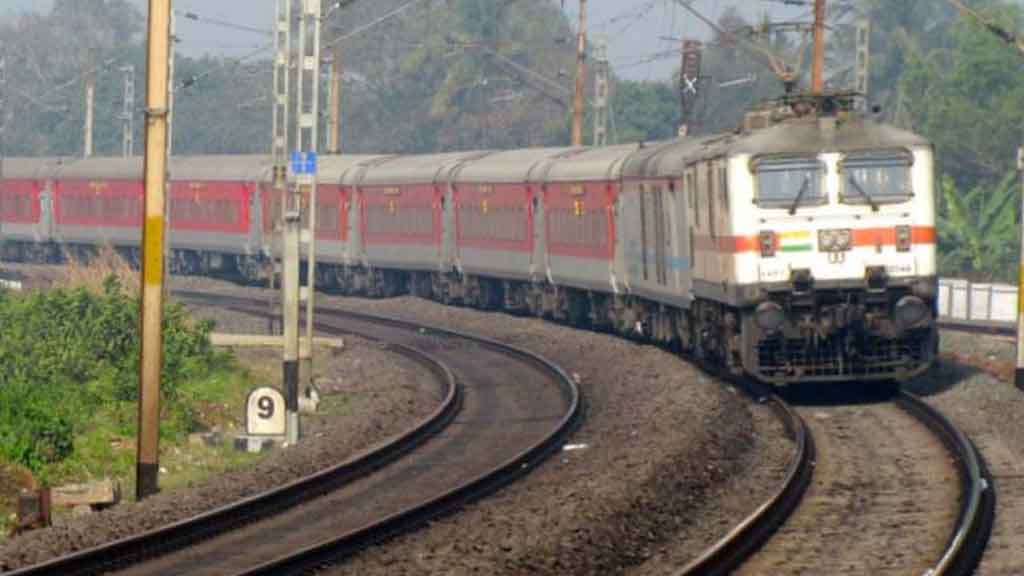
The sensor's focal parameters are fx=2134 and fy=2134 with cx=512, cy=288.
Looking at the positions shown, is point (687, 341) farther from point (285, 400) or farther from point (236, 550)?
point (236, 550)

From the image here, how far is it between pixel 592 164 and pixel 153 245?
19.4 metres

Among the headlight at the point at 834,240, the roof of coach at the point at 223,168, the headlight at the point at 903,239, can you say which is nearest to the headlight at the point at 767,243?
the headlight at the point at 834,240

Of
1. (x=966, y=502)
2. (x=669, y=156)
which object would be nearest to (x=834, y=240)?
(x=669, y=156)

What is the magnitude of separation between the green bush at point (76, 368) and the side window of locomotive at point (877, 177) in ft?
29.2

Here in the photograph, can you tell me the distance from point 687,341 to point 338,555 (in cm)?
1648

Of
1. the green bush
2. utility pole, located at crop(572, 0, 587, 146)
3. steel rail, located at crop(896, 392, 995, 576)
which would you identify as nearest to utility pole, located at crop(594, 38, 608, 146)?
utility pole, located at crop(572, 0, 587, 146)

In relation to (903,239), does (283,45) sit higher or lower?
higher

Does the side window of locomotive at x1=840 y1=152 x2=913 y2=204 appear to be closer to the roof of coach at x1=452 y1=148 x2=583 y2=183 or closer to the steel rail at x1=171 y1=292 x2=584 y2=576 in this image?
the steel rail at x1=171 y1=292 x2=584 y2=576

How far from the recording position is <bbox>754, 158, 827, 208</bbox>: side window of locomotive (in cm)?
2620

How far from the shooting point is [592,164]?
3978cm

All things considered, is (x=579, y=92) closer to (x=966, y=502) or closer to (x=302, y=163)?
(x=302, y=163)

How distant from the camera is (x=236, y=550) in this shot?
16828 mm

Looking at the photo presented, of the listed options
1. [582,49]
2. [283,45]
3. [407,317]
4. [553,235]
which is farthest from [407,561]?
[582,49]

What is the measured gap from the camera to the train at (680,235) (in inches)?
1032
